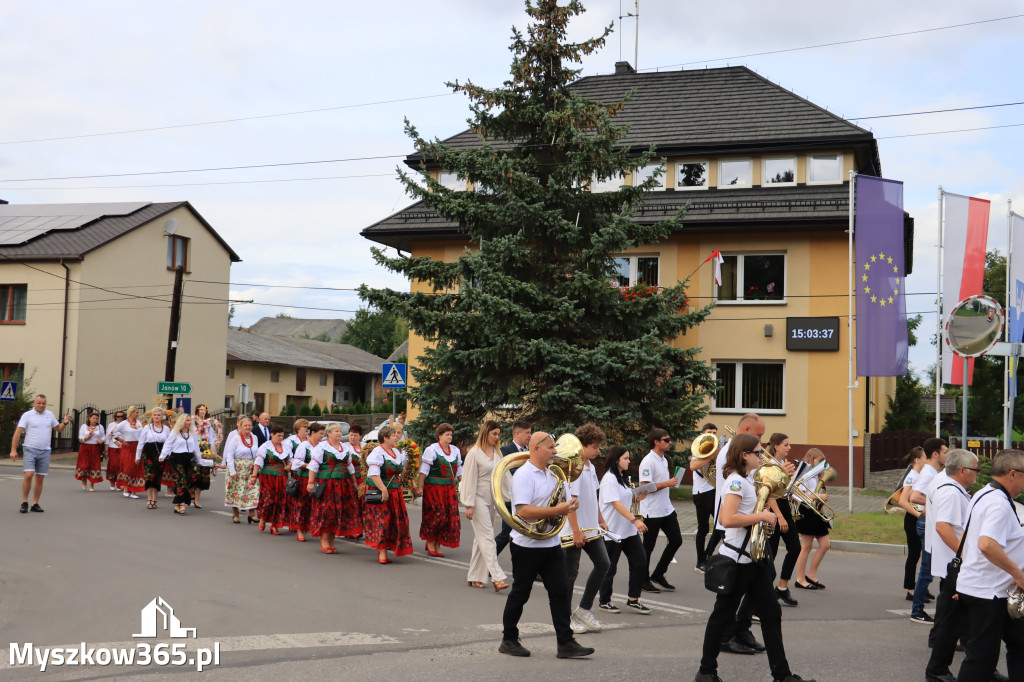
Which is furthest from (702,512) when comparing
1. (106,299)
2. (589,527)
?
(106,299)

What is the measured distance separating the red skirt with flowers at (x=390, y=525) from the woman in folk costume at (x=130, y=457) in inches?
355

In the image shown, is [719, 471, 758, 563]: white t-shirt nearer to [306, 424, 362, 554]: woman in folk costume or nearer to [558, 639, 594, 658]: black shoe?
[558, 639, 594, 658]: black shoe

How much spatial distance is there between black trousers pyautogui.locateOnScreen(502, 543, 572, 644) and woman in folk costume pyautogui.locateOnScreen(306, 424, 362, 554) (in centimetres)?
624

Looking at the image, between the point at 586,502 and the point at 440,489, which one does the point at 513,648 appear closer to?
the point at 586,502

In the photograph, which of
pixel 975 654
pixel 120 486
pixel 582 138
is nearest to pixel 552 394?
pixel 582 138

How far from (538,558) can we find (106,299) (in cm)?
3621

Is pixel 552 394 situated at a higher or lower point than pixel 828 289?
lower

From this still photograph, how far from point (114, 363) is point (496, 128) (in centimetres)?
2445

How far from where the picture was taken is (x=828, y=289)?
84.7 ft

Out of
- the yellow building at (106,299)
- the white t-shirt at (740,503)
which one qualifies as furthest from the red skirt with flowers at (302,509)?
the yellow building at (106,299)

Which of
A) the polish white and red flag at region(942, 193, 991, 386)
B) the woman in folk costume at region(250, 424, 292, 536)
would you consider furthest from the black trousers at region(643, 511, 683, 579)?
Result: the polish white and red flag at region(942, 193, 991, 386)

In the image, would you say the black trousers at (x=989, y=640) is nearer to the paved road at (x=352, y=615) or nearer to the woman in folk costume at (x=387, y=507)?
the paved road at (x=352, y=615)

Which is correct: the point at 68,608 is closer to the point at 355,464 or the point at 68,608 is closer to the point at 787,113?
the point at 355,464

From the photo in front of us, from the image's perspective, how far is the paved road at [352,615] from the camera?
285 inches
